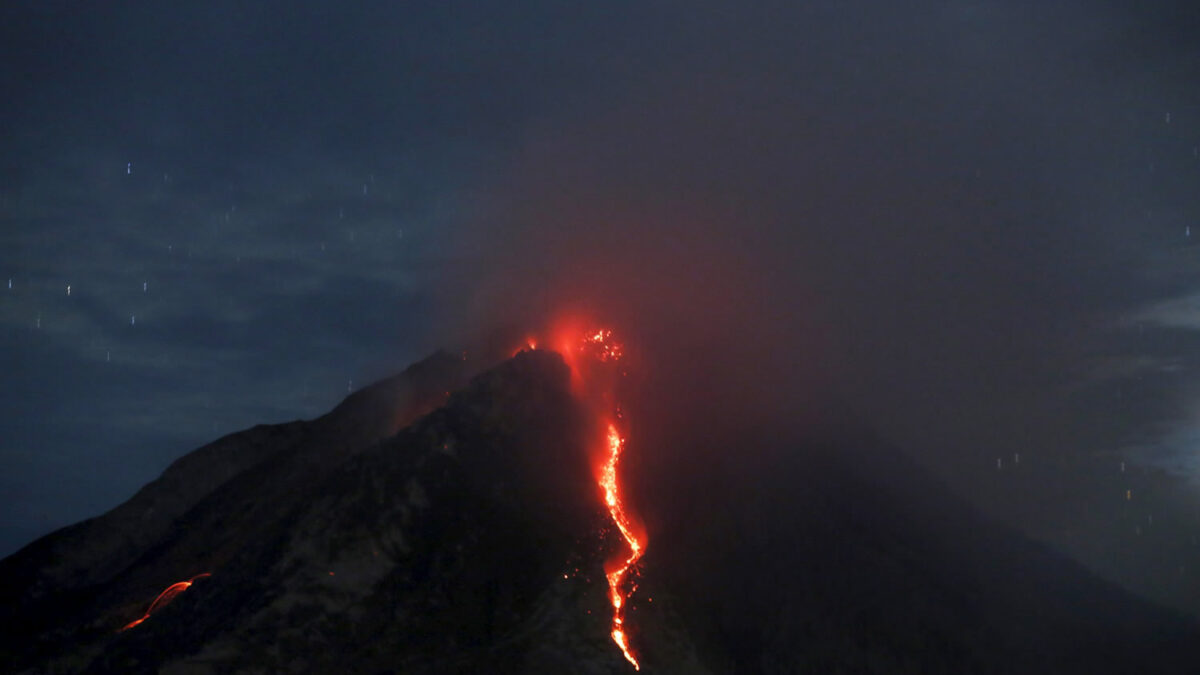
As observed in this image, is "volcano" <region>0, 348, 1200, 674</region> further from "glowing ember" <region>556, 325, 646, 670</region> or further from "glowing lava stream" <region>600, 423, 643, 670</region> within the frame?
"glowing ember" <region>556, 325, 646, 670</region>

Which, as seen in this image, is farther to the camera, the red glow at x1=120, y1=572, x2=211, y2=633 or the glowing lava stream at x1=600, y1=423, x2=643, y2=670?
the red glow at x1=120, y1=572, x2=211, y2=633

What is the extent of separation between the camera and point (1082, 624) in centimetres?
7050

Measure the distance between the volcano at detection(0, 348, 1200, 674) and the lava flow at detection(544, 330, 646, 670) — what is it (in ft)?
2.62

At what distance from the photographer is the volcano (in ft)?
173

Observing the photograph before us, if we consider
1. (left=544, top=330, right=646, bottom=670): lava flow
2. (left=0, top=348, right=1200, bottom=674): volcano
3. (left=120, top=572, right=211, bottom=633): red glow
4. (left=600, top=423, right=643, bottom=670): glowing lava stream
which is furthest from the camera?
(left=120, top=572, right=211, bottom=633): red glow

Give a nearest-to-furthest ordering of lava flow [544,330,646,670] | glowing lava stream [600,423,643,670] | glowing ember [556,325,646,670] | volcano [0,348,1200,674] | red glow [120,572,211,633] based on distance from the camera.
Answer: volcano [0,348,1200,674]
glowing lava stream [600,423,643,670]
lava flow [544,330,646,670]
glowing ember [556,325,646,670]
red glow [120,572,211,633]

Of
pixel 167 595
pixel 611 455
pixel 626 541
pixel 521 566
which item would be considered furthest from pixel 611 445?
pixel 167 595

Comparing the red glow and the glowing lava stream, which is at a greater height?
the red glow

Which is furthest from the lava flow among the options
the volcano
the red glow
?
the red glow

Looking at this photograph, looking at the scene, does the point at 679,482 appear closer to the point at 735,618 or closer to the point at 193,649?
the point at 735,618

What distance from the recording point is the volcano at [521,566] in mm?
52594

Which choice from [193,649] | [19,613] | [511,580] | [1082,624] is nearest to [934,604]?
[1082,624]

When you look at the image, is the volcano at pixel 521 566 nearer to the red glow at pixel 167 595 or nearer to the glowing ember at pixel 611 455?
the red glow at pixel 167 595

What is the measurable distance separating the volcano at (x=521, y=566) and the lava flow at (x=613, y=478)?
31.4 inches
